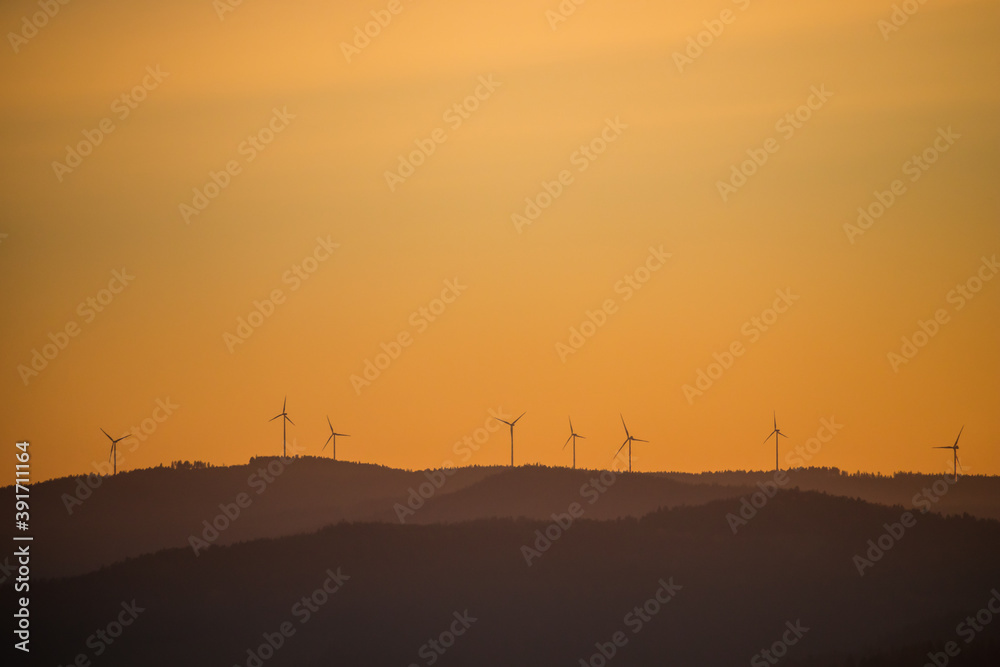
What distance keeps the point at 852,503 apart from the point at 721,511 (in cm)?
1684

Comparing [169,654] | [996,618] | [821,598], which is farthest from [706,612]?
[169,654]

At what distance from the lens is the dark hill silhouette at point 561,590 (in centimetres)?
13762

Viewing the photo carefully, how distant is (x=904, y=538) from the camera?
161 meters

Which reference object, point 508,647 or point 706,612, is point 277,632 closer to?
point 508,647
